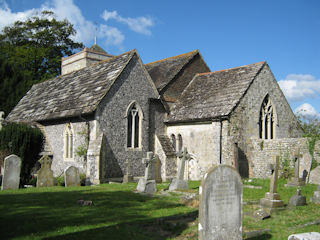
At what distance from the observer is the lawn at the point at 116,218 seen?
759 centimetres

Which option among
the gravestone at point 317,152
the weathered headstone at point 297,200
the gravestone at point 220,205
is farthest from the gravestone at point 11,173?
the gravestone at point 317,152

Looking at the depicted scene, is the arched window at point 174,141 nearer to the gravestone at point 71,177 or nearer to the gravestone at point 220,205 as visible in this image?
the gravestone at point 71,177

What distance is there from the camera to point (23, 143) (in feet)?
57.3

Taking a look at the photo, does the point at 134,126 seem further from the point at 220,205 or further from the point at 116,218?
the point at 220,205

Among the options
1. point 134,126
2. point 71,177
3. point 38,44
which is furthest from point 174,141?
point 38,44

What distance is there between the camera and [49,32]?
145 feet

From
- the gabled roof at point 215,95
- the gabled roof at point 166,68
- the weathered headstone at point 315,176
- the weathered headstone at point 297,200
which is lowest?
the weathered headstone at point 297,200

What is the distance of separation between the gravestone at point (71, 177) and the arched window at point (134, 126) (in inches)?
160

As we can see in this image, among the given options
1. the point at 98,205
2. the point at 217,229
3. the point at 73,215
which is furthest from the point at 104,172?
the point at 217,229

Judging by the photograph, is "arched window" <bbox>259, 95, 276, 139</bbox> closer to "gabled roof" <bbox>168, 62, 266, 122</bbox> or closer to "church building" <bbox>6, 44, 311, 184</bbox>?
"church building" <bbox>6, 44, 311, 184</bbox>

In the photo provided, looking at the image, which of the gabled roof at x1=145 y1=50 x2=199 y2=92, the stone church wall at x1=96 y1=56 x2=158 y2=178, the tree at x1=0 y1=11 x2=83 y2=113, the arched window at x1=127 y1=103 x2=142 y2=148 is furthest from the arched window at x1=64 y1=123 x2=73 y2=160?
the tree at x1=0 y1=11 x2=83 y2=113

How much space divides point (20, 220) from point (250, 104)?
48.6 ft

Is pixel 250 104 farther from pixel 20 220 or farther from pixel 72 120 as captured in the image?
pixel 20 220

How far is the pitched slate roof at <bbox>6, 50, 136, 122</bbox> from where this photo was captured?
18.9m
